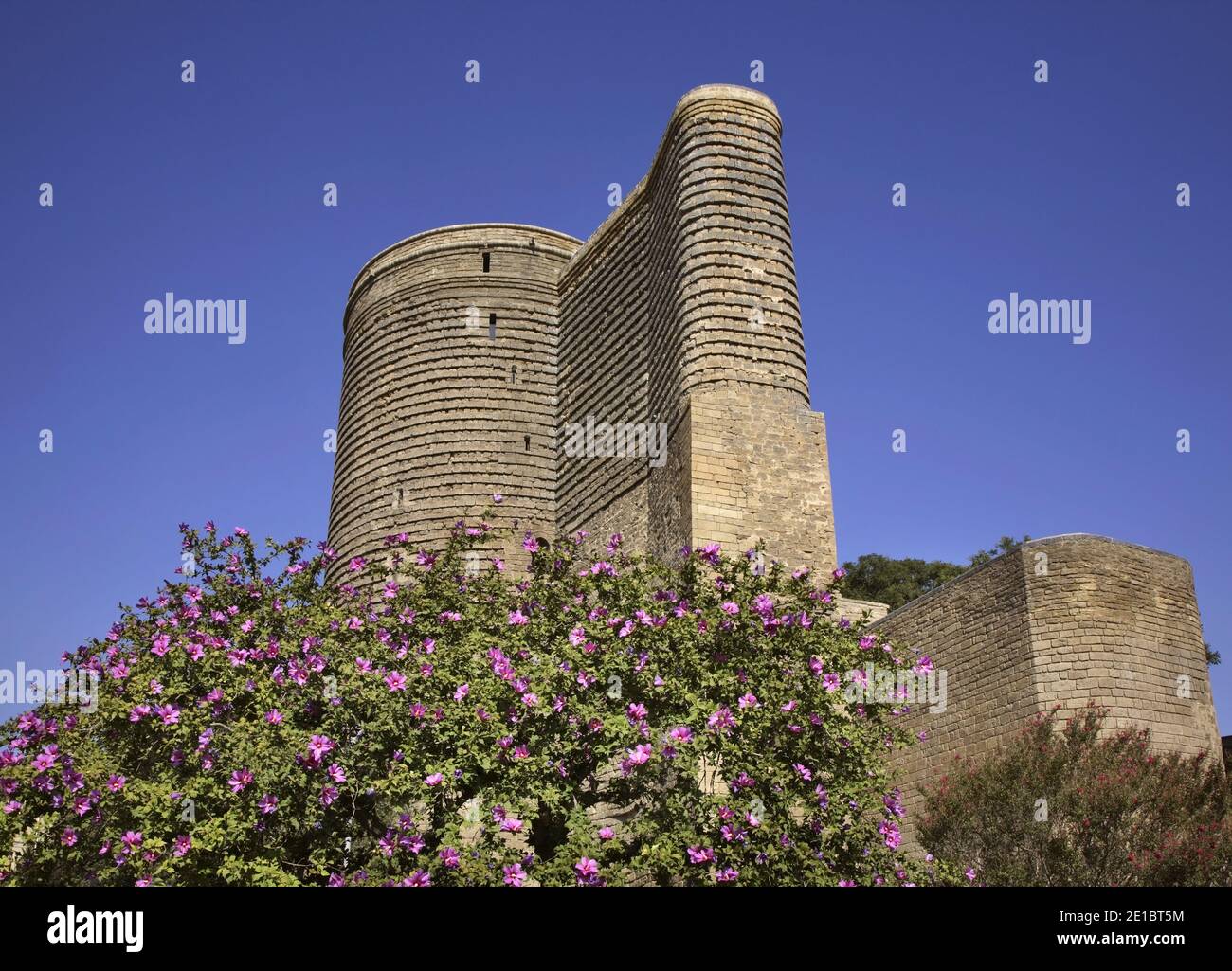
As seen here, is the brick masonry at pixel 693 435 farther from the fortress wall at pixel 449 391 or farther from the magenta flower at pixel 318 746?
the magenta flower at pixel 318 746

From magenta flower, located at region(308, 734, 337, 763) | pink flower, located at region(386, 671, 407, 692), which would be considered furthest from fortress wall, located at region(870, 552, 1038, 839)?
magenta flower, located at region(308, 734, 337, 763)

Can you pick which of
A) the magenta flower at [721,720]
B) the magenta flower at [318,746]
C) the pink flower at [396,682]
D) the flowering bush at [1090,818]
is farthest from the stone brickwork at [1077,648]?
the magenta flower at [318,746]

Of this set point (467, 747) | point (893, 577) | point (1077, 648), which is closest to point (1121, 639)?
point (1077, 648)

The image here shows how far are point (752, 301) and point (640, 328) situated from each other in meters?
2.27

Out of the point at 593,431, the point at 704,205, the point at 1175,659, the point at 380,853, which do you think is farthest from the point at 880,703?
the point at 593,431

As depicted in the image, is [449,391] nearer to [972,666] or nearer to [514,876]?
[972,666]

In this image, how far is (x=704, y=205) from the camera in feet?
45.9

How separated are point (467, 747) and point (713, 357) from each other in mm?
7422

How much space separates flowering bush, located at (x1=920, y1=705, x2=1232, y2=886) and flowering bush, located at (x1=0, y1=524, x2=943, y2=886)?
10.0 feet

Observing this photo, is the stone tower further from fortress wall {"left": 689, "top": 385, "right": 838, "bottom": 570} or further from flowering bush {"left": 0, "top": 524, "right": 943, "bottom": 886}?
flowering bush {"left": 0, "top": 524, "right": 943, "bottom": 886}

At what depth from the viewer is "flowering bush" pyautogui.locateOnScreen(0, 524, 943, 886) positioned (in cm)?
662

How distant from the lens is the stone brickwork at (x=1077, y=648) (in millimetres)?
12203

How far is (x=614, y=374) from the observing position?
52.4 feet
